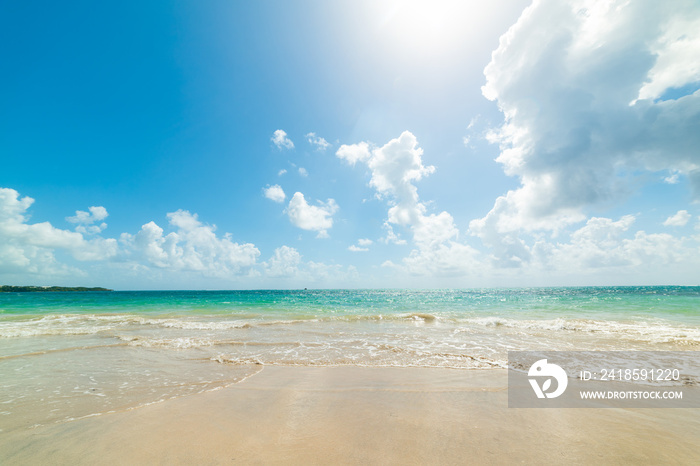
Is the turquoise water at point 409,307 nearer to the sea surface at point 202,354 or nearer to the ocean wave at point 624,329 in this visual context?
the ocean wave at point 624,329

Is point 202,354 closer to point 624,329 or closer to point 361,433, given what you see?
point 361,433

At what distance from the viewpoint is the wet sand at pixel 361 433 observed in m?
3.90

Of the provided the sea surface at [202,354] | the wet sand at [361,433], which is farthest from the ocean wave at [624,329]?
the wet sand at [361,433]

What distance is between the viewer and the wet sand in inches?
153

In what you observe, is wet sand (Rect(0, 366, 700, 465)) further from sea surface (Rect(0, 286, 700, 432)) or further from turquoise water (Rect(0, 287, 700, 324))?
turquoise water (Rect(0, 287, 700, 324))

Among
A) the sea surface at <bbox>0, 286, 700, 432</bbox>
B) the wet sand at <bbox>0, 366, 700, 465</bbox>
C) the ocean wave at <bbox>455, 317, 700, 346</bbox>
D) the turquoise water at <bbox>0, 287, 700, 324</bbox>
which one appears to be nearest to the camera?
the wet sand at <bbox>0, 366, 700, 465</bbox>

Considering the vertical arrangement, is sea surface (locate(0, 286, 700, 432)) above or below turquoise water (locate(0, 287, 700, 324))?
above

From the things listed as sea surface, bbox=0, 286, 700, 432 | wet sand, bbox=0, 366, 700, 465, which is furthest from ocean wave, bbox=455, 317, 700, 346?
wet sand, bbox=0, 366, 700, 465

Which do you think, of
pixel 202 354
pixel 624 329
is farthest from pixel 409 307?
pixel 202 354

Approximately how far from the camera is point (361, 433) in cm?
454

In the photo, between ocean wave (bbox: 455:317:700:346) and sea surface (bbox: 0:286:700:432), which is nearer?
sea surface (bbox: 0:286:700:432)

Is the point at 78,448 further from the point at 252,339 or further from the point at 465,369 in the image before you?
the point at 252,339

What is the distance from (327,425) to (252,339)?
10847 millimetres

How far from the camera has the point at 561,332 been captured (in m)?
16.0
